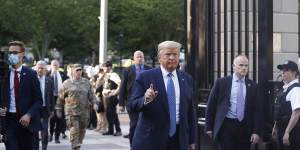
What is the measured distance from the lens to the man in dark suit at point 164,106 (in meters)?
6.56

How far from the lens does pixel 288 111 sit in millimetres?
8414

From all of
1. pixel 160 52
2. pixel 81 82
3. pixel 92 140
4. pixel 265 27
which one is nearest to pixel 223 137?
pixel 265 27

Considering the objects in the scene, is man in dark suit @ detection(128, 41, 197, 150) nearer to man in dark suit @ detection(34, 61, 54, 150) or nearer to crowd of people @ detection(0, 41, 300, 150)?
crowd of people @ detection(0, 41, 300, 150)

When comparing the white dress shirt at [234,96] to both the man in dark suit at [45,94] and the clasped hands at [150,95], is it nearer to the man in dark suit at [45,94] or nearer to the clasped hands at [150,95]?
the clasped hands at [150,95]

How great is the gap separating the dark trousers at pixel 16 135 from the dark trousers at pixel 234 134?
2461 mm

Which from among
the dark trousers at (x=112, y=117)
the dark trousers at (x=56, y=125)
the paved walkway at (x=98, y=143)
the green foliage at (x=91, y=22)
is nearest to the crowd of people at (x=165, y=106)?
the paved walkway at (x=98, y=143)

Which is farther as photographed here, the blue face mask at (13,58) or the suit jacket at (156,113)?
the blue face mask at (13,58)

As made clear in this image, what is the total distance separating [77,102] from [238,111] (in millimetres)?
4791

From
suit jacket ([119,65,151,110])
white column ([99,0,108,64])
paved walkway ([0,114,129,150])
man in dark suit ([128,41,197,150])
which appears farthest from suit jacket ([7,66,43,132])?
white column ([99,0,108,64])

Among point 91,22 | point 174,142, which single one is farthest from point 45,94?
point 91,22

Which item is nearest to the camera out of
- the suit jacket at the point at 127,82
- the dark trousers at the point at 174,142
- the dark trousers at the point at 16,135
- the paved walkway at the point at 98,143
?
the dark trousers at the point at 174,142

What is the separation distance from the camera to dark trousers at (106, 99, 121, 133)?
54.4 feet

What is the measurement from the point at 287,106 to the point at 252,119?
0.48 metres

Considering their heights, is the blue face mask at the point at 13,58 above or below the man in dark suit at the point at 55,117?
above
